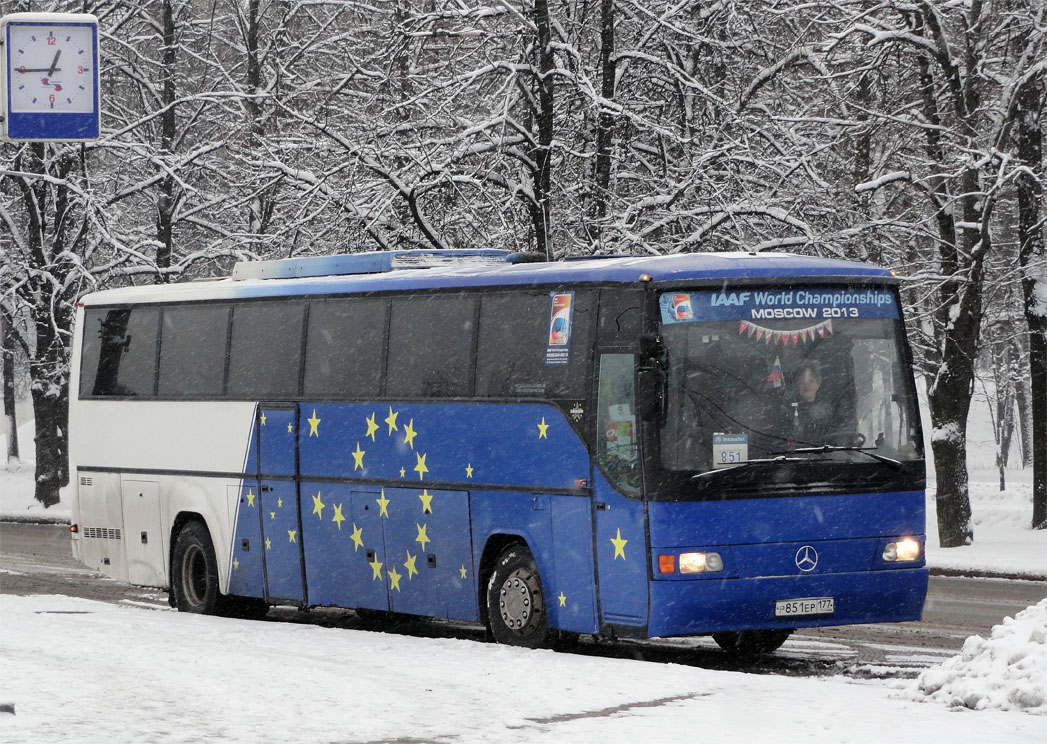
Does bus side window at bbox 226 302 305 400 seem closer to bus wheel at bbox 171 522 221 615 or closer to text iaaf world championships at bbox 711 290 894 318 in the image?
bus wheel at bbox 171 522 221 615

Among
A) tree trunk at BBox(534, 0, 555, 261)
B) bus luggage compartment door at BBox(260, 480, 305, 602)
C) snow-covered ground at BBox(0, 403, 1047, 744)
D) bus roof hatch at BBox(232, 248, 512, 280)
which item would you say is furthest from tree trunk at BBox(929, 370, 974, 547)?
snow-covered ground at BBox(0, 403, 1047, 744)

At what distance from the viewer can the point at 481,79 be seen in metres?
23.8

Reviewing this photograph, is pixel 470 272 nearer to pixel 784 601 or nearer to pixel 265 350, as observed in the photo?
pixel 265 350

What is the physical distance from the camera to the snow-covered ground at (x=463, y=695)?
842 centimetres

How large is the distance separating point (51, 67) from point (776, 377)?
560cm

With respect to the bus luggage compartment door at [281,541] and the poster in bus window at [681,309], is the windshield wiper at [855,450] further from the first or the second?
the bus luggage compartment door at [281,541]

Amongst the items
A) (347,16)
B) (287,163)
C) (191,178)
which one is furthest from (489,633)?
(191,178)

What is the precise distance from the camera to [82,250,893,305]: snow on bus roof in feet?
42.0

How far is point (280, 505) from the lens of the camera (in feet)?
53.7

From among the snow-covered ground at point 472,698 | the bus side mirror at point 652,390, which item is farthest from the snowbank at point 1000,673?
the bus side mirror at point 652,390

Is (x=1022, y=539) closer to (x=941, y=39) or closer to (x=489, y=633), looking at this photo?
(x=941, y=39)

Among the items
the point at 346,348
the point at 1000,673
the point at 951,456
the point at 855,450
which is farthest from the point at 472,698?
the point at 951,456

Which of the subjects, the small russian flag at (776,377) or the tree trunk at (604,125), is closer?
the small russian flag at (776,377)

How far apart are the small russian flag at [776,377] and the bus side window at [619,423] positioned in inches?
37.6
